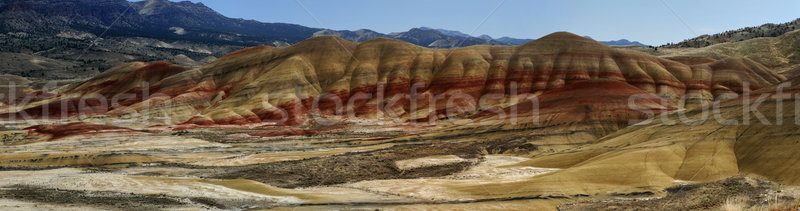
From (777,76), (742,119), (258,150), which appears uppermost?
(777,76)

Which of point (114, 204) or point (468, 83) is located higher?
point (468, 83)

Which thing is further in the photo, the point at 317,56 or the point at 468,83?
the point at 317,56

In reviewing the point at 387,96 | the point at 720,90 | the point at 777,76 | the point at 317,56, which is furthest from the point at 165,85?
the point at 777,76

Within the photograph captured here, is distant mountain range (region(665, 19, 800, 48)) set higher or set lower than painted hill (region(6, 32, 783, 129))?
higher

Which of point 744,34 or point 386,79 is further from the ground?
point 744,34

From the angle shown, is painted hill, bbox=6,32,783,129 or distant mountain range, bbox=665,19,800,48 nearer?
painted hill, bbox=6,32,783,129

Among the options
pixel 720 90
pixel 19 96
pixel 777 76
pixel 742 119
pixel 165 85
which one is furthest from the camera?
pixel 19 96

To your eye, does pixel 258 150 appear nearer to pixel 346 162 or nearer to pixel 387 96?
pixel 346 162

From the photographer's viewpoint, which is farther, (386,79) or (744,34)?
(744,34)

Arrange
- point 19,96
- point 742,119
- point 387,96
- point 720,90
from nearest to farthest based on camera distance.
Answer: point 742,119 → point 720,90 → point 387,96 → point 19,96

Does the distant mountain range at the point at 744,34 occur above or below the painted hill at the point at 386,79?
above

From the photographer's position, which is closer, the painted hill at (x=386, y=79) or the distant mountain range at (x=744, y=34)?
the painted hill at (x=386, y=79)
